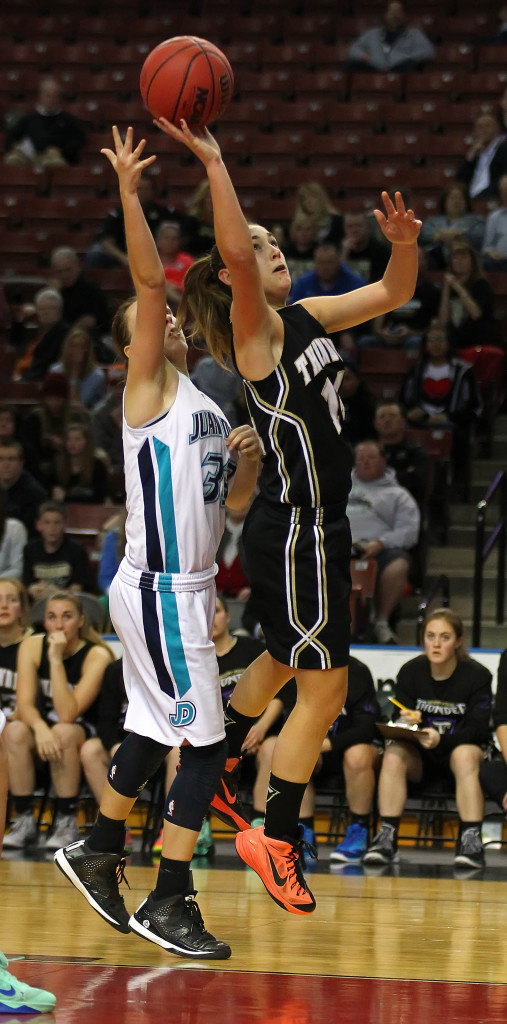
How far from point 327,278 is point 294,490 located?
6.98 m

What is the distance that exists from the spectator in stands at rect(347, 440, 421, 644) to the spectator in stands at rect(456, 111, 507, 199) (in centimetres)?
407

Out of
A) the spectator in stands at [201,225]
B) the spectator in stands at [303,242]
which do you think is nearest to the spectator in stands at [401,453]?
the spectator in stands at [303,242]

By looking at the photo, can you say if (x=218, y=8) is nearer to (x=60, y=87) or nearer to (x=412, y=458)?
(x=60, y=87)

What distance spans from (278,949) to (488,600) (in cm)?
571

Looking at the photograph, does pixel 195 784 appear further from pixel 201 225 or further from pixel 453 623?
pixel 201 225

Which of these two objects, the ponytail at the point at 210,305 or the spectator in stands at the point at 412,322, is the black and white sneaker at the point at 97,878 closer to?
the ponytail at the point at 210,305

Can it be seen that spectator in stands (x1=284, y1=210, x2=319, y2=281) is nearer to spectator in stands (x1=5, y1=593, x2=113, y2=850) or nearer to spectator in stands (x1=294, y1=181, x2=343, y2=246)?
spectator in stands (x1=294, y1=181, x2=343, y2=246)

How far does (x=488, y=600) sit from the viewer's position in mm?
9773

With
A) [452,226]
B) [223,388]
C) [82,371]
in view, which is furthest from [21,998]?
[452,226]

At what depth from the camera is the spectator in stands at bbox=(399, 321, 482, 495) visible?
1030 cm

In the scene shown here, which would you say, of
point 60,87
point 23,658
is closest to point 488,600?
point 23,658

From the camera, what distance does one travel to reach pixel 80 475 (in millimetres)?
10023

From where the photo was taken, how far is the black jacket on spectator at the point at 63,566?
8883 millimetres

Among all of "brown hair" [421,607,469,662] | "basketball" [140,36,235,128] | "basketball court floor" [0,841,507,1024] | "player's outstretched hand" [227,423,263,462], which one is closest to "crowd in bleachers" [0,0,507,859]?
"brown hair" [421,607,469,662]
